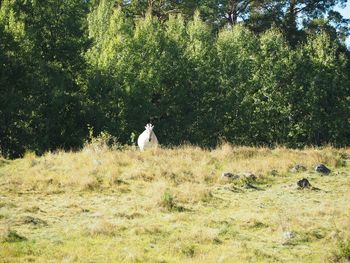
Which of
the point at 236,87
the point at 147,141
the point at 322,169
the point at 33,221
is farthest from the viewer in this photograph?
the point at 236,87

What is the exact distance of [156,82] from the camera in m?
38.5

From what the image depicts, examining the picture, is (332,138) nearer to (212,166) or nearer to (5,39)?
(212,166)

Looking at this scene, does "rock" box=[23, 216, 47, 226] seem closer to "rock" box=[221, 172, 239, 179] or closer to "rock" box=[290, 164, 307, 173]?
"rock" box=[221, 172, 239, 179]

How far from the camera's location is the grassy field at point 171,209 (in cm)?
1084

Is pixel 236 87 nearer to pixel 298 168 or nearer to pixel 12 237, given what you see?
pixel 298 168

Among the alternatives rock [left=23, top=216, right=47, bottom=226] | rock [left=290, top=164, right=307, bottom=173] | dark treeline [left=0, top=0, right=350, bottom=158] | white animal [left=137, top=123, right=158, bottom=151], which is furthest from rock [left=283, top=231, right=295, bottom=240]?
dark treeline [left=0, top=0, right=350, bottom=158]

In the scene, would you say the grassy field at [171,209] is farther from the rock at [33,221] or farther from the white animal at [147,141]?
the white animal at [147,141]

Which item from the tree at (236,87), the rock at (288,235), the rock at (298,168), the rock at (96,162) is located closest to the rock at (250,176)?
the rock at (298,168)

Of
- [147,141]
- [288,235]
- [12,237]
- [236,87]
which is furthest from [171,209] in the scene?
[236,87]

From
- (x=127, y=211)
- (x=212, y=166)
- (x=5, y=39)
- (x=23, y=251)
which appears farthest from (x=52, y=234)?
(x=5, y=39)

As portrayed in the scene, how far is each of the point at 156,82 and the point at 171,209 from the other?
24774mm

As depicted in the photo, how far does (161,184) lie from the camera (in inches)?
671

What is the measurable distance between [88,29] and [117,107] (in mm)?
7748

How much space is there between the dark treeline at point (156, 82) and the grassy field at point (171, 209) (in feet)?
36.9
